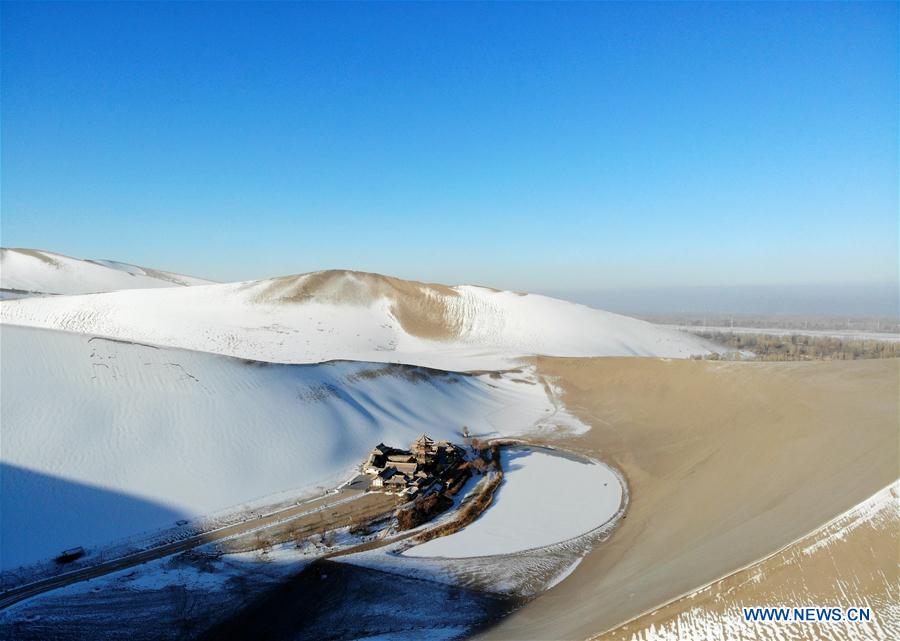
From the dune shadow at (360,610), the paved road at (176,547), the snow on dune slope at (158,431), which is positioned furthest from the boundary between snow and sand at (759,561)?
the snow on dune slope at (158,431)

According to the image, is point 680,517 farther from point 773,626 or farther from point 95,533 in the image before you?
point 95,533

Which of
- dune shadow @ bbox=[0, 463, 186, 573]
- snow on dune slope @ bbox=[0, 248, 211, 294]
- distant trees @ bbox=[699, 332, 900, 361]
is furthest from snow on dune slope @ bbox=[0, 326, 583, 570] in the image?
snow on dune slope @ bbox=[0, 248, 211, 294]

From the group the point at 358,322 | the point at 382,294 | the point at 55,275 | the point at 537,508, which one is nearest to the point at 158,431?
the point at 537,508

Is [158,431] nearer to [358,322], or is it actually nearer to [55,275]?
[358,322]

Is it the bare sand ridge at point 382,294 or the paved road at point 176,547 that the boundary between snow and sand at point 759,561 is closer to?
the paved road at point 176,547

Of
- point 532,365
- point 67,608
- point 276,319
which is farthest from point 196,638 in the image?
point 276,319

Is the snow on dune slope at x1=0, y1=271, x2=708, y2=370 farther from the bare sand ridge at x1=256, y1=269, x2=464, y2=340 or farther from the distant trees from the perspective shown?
the distant trees
